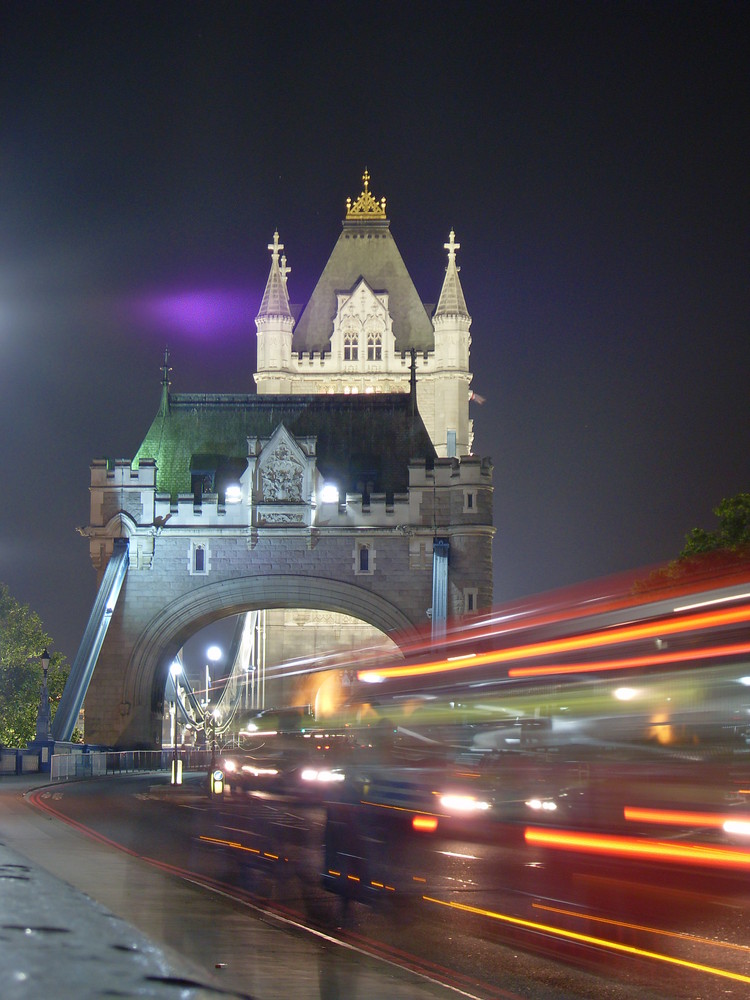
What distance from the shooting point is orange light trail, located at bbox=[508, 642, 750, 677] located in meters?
12.4

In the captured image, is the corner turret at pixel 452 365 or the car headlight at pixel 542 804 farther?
the corner turret at pixel 452 365

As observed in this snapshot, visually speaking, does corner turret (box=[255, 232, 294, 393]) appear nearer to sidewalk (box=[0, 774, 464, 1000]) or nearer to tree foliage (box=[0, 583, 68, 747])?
tree foliage (box=[0, 583, 68, 747])

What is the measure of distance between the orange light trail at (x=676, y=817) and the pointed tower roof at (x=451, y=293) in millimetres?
73815

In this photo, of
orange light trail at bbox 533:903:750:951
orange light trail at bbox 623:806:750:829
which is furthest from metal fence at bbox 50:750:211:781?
orange light trail at bbox 533:903:750:951

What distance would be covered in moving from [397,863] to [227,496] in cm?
3571

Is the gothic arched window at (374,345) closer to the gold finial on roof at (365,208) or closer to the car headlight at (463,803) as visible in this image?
the gold finial on roof at (365,208)

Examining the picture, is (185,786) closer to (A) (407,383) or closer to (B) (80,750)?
(B) (80,750)

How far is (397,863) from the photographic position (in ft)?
56.7

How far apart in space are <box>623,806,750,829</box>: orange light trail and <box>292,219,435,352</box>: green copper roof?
245ft

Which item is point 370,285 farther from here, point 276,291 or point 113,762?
point 113,762

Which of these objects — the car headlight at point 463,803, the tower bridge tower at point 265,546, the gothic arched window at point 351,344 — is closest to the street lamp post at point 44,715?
the tower bridge tower at point 265,546

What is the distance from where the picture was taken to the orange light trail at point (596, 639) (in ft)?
41.6

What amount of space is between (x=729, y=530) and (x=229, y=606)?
1854cm

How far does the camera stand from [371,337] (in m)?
88.9
